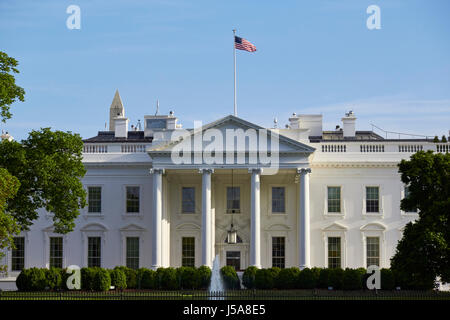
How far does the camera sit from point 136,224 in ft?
184

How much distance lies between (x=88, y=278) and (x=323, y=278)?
13.7 meters

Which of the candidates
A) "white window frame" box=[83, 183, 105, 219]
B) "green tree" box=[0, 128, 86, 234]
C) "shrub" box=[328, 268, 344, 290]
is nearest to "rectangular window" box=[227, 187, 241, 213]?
"white window frame" box=[83, 183, 105, 219]

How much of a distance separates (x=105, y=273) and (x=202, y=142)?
10.2 metres

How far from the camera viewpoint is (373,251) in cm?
5562

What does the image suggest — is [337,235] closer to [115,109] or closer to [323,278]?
[323,278]

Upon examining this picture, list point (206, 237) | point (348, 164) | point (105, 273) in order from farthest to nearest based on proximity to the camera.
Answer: point (348, 164) < point (206, 237) < point (105, 273)

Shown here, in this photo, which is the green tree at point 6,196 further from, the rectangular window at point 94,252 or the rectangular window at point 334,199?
the rectangular window at point 334,199

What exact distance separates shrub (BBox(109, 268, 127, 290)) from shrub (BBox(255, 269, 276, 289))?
7698mm

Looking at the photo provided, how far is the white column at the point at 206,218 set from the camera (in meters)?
52.4

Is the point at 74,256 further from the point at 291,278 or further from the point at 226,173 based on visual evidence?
the point at 291,278

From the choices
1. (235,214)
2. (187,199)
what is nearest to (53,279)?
(187,199)

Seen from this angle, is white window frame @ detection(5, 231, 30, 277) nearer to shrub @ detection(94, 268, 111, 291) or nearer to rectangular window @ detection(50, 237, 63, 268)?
rectangular window @ detection(50, 237, 63, 268)

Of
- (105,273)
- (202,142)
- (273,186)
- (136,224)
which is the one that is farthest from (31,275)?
(273,186)

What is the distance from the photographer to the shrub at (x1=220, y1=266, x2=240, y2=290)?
164 ft
